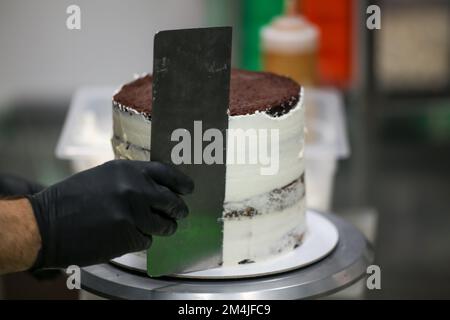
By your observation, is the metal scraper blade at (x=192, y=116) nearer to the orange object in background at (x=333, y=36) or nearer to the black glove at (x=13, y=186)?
the black glove at (x=13, y=186)

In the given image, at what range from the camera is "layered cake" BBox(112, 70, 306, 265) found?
145 centimetres

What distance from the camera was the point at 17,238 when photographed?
136cm

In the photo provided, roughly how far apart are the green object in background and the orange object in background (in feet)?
0.31

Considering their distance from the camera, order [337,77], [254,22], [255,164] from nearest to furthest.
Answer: [255,164]
[254,22]
[337,77]

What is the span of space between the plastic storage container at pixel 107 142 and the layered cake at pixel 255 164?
0.46 m

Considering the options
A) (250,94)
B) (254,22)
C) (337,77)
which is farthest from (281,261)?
(337,77)

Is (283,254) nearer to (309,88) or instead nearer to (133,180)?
(133,180)

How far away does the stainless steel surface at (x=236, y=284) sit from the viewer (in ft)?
4.71

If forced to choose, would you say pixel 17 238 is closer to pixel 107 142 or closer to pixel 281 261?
pixel 281 261

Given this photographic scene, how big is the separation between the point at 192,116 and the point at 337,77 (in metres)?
1.72

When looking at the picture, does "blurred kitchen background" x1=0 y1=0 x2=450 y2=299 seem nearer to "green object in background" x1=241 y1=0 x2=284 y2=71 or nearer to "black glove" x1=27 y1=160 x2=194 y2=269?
"green object in background" x1=241 y1=0 x2=284 y2=71

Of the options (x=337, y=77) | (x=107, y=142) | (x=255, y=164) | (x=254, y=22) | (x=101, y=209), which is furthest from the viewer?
(x=337, y=77)

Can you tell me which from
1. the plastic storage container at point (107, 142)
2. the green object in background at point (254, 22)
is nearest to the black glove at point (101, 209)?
the plastic storage container at point (107, 142)

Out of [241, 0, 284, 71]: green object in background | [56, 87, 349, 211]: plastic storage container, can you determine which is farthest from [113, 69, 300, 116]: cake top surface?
[241, 0, 284, 71]: green object in background
